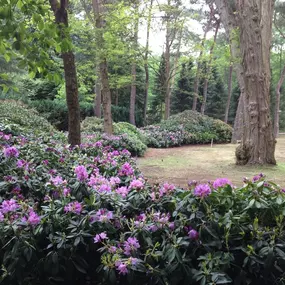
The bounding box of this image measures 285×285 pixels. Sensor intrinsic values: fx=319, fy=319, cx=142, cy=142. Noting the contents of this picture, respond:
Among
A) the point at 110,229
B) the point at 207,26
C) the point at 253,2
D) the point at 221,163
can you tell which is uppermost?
the point at 207,26

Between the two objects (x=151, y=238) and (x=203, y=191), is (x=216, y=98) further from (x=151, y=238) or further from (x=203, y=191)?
(x=151, y=238)

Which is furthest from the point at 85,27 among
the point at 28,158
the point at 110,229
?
the point at 110,229

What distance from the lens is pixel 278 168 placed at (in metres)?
7.21

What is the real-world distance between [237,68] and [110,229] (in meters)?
7.39

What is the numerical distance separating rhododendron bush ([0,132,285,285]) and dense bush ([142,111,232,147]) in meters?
11.4

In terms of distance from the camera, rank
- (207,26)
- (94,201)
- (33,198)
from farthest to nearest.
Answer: (207,26)
(33,198)
(94,201)

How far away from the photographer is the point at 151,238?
71.4 inches

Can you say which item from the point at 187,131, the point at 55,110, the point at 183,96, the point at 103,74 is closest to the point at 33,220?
the point at 103,74

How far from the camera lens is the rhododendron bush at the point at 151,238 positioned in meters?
1.64

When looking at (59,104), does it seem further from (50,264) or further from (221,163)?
(50,264)

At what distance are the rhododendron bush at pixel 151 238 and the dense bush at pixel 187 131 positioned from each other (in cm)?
1143

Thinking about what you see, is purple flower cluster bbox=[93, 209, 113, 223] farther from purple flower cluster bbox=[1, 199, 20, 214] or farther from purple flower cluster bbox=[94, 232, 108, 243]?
purple flower cluster bbox=[1, 199, 20, 214]

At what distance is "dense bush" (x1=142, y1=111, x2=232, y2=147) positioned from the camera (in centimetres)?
1415

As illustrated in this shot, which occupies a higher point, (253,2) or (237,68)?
(253,2)
